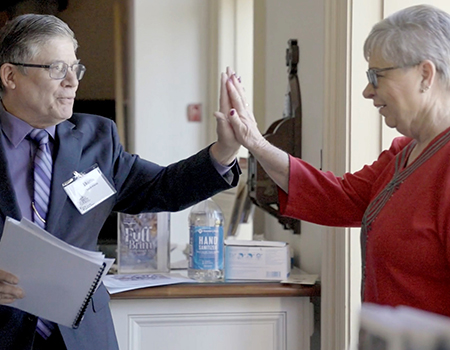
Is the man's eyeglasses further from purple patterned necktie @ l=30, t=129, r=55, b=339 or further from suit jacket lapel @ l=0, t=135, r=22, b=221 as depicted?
suit jacket lapel @ l=0, t=135, r=22, b=221

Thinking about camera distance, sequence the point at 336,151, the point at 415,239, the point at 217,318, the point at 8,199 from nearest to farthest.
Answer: the point at 415,239 < the point at 8,199 < the point at 336,151 < the point at 217,318

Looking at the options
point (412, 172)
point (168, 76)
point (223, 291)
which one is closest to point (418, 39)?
point (412, 172)

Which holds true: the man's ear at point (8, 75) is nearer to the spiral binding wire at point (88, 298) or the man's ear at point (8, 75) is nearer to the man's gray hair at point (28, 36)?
the man's gray hair at point (28, 36)

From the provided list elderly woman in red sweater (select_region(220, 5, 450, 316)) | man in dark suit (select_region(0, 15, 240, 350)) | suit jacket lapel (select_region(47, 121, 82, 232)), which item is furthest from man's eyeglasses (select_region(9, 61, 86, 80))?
elderly woman in red sweater (select_region(220, 5, 450, 316))

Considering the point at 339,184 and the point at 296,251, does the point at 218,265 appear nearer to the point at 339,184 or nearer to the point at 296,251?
the point at 296,251

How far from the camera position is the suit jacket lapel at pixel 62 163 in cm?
170

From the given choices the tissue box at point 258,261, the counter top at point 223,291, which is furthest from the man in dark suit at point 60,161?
the tissue box at point 258,261

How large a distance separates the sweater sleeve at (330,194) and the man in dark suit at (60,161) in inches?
7.3

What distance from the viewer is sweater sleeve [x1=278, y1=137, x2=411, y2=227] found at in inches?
70.7

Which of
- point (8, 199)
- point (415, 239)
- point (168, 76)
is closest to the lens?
point (415, 239)

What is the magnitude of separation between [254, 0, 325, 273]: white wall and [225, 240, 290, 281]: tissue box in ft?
0.55

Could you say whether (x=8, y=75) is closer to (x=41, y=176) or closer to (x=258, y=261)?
(x=41, y=176)

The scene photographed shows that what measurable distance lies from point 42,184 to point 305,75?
1.29 metres

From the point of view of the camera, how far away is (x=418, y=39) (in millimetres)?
1479
